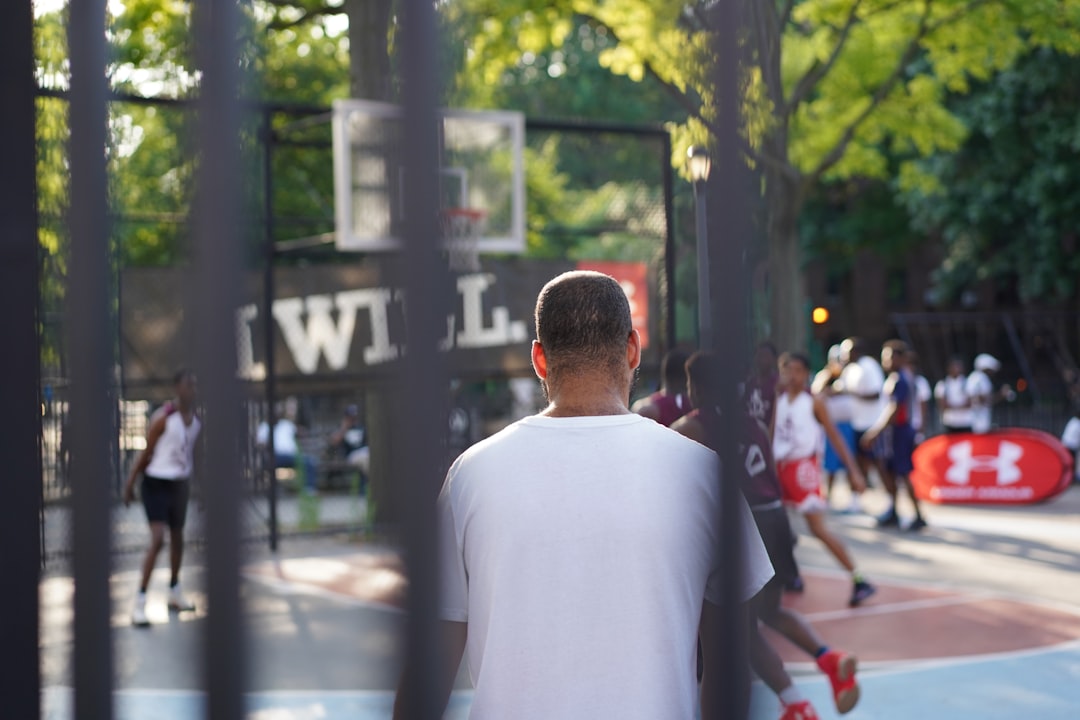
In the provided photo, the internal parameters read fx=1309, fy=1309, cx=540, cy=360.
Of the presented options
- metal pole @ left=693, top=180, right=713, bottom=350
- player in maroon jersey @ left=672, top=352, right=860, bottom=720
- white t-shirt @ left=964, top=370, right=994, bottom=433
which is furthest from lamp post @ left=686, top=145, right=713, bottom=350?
white t-shirt @ left=964, top=370, right=994, bottom=433

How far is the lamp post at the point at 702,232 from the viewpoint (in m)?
1.67

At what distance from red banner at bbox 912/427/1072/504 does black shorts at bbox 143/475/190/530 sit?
387 inches

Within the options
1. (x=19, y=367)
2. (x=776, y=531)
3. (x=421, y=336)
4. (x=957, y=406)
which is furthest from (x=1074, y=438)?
(x=19, y=367)

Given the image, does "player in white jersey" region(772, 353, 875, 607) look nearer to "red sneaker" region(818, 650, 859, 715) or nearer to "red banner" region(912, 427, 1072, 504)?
"red sneaker" region(818, 650, 859, 715)

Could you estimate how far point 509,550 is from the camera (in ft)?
6.62

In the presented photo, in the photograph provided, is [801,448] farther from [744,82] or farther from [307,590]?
[744,82]

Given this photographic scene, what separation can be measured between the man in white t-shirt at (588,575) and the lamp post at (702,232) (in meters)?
0.31

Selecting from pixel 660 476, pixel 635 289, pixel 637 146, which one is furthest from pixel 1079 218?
pixel 660 476

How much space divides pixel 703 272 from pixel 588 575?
1.68 ft

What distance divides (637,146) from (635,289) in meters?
26.3

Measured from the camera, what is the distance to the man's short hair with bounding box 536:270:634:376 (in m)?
2.14

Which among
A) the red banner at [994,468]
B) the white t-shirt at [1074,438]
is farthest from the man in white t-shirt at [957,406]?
the red banner at [994,468]

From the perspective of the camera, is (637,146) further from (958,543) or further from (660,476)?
(660,476)

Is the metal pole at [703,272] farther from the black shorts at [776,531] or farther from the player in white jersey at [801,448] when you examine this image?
the player in white jersey at [801,448]
